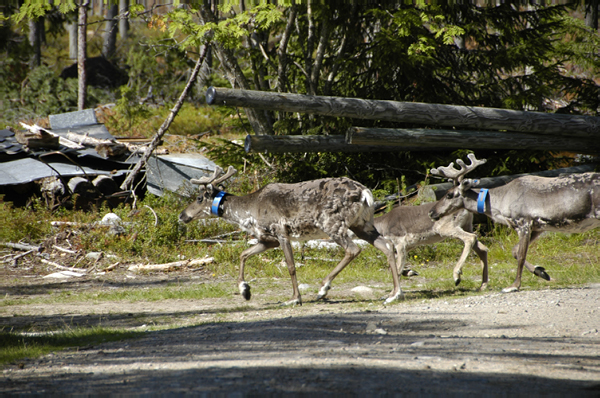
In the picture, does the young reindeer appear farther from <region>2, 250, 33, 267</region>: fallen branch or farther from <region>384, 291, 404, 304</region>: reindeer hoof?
<region>2, 250, 33, 267</region>: fallen branch

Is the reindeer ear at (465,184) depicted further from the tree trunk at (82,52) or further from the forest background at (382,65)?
the tree trunk at (82,52)

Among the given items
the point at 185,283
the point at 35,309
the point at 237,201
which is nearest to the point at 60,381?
the point at 35,309

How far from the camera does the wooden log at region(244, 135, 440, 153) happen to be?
12.3 meters

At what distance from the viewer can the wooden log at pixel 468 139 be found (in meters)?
12.4

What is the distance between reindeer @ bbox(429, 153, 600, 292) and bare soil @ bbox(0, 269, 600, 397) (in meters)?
1.13

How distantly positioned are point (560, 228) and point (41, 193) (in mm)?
12767

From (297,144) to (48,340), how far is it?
7602mm

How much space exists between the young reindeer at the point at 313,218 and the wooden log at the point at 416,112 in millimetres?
2281

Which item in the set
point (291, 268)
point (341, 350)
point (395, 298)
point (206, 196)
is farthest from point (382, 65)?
point (341, 350)

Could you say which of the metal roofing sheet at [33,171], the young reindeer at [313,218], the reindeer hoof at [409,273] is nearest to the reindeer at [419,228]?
the reindeer hoof at [409,273]

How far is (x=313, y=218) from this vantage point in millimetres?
8773

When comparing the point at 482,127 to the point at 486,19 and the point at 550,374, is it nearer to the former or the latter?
the point at 486,19

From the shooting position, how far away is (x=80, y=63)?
72.5ft

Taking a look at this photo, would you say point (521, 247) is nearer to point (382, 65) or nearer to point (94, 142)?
point (382, 65)
